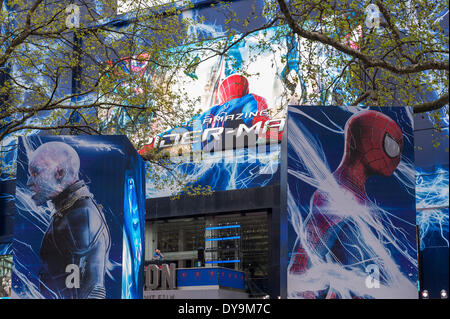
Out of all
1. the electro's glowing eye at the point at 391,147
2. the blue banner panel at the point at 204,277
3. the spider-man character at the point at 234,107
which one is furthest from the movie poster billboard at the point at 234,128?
the electro's glowing eye at the point at 391,147

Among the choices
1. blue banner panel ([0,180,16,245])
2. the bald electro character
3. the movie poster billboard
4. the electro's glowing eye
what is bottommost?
the bald electro character

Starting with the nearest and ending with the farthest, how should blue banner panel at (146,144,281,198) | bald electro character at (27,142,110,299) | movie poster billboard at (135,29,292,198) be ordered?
bald electro character at (27,142,110,299), blue banner panel at (146,144,281,198), movie poster billboard at (135,29,292,198)

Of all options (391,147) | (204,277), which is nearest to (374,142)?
(391,147)

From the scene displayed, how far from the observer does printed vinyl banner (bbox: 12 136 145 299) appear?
30.6 ft

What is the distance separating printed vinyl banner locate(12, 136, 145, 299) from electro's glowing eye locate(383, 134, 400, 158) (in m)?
3.89

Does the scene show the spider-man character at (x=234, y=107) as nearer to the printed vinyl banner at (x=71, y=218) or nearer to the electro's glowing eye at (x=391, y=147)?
the printed vinyl banner at (x=71, y=218)

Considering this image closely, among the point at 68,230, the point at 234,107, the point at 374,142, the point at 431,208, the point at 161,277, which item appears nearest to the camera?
the point at 374,142

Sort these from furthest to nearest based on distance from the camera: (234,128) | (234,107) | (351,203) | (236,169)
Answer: (234,107) → (234,128) → (236,169) → (351,203)

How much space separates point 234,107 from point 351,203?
23509 mm

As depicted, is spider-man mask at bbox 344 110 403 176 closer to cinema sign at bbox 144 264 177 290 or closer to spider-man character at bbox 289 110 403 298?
spider-man character at bbox 289 110 403 298

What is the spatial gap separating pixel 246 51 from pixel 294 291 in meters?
24.6

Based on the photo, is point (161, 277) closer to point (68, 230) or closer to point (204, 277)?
point (204, 277)

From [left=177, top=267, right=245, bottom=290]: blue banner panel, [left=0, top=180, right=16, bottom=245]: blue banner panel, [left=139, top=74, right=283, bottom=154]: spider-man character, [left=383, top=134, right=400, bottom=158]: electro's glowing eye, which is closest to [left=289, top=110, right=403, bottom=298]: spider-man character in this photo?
[left=383, top=134, right=400, bottom=158]: electro's glowing eye

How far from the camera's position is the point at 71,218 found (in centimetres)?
948
